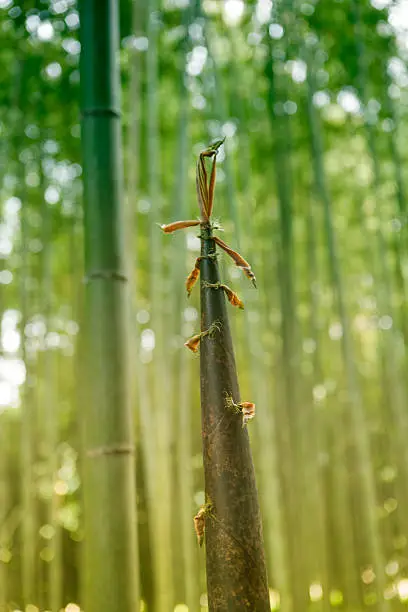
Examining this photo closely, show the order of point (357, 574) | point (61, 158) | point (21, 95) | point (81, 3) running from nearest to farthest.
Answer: point (81, 3), point (21, 95), point (61, 158), point (357, 574)

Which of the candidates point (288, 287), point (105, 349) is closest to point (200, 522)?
point (105, 349)

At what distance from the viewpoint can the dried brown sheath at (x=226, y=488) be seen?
67cm

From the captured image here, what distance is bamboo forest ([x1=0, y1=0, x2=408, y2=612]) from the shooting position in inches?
37.5

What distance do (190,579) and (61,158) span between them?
2.52m

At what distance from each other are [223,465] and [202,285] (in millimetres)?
214

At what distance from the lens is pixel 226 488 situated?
690mm

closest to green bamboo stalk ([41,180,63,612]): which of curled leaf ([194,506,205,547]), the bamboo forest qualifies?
the bamboo forest

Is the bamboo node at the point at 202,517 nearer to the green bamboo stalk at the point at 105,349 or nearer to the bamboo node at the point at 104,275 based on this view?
the green bamboo stalk at the point at 105,349

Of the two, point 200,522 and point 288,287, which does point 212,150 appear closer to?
point 200,522

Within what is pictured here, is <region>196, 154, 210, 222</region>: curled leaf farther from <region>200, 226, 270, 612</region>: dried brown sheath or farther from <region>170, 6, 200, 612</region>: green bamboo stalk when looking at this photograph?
<region>170, 6, 200, 612</region>: green bamboo stalk

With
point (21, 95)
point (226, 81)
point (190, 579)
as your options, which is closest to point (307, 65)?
point (226, 81)

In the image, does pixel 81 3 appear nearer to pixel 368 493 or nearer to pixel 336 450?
pixel 368 493

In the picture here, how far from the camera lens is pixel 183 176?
2621mm

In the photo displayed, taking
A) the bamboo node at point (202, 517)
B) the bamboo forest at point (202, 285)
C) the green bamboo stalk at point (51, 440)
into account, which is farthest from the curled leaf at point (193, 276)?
the green bamboo stalk at point (51, 440)
